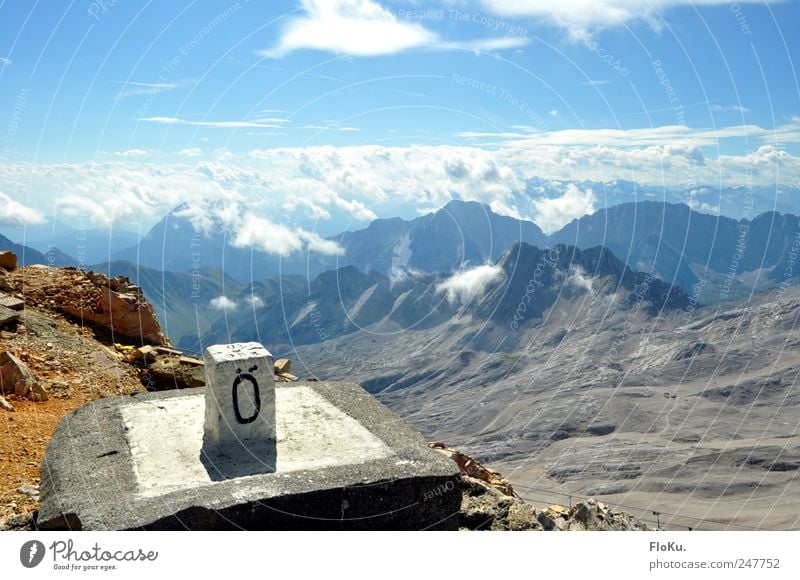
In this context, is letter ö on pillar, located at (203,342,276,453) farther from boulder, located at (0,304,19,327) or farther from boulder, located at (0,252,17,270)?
boulder, located at (0,252,17,270)

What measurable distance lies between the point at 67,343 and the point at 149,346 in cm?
244

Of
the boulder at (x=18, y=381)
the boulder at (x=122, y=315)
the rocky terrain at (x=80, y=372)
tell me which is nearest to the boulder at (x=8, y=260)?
the rocky terrain at (x=80, y=372)

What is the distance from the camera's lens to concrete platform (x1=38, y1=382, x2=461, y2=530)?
10.5 m

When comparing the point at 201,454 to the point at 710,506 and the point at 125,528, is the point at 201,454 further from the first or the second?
the point at 710,506

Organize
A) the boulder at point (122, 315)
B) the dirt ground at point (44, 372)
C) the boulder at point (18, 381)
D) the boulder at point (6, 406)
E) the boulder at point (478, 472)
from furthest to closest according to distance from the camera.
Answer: the boulder at point (122, 315), the boulder at point (478, 472), the boulder at point (18, 381), the boulder at point (6, 406), the dirt ground at point (44, 372)

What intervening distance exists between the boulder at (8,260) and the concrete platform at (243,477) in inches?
520

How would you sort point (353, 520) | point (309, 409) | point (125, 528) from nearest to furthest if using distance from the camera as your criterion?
point (125, 528) → point (353, 520) → point (309, 409)

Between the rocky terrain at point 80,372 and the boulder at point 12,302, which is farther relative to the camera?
the boulder at point 12,302

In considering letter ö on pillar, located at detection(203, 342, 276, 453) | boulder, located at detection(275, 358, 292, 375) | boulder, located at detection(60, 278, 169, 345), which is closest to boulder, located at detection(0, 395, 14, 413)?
boulder, located at detection(60, 278, 169, 345)

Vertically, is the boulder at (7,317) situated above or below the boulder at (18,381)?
above

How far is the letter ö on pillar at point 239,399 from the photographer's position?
12312mm

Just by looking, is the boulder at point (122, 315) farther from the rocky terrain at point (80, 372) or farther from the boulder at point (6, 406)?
the boulder at point (6, 406)
